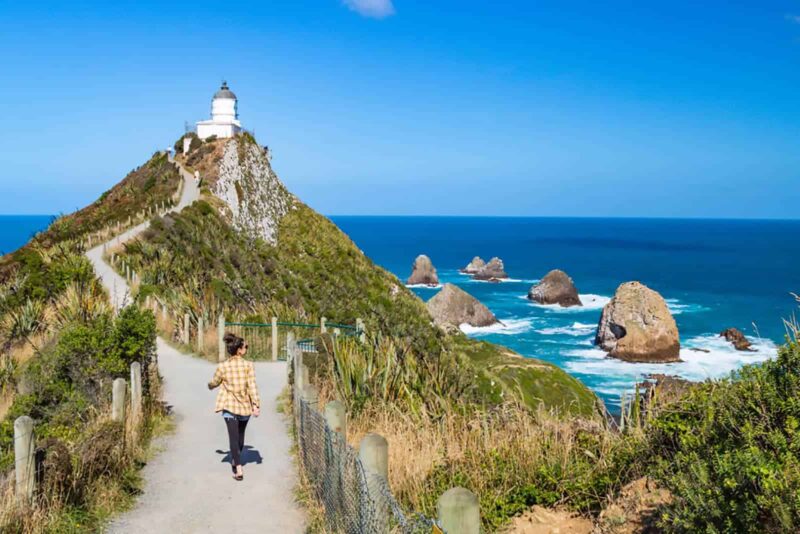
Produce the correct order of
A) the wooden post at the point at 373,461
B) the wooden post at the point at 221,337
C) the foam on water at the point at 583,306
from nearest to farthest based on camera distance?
the wooden post at the point at 373,461
the wooden post at the point at 221,337
the foam on water at the point at 583,306

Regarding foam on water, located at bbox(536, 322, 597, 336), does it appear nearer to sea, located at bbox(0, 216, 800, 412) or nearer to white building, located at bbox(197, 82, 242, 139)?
sea, located at bbox(0, 216, 800, 412)

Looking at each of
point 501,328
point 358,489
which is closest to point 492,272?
point 501,328

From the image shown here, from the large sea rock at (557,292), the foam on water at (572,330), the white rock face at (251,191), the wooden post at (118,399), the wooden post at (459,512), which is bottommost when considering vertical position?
the foam on water at (572,330)

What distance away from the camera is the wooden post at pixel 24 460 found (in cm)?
623

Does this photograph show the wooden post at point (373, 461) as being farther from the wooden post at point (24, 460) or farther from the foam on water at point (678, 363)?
the foam on water at point (678, 363)

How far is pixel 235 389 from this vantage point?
26.4 feet

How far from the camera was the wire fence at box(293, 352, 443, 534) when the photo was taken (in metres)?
4.93

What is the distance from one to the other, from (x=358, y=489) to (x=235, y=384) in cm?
300

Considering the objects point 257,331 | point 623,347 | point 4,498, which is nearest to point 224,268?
point 257,331

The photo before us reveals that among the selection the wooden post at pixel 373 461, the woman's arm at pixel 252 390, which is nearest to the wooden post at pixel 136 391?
the woman's arm at pixel 252 390

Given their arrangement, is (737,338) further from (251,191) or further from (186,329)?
(186,329)

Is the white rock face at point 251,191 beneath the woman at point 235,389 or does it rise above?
above

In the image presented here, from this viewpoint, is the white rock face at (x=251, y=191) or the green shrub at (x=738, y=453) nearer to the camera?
the green shrub at (x=738, y=453)

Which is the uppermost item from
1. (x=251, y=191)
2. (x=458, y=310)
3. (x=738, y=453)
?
(x=251, y=191)
